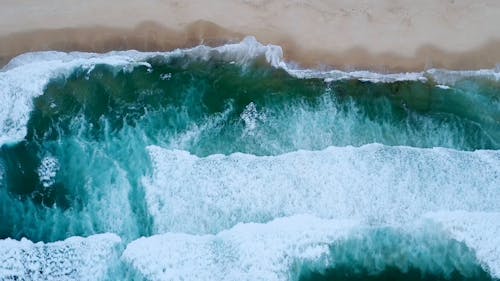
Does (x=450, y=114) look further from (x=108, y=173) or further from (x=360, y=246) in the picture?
(x=108, y=173)

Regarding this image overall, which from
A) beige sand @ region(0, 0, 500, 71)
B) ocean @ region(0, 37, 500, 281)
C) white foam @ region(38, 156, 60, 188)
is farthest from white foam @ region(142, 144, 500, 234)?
beige sand @ region(0, 0, 500, 71)

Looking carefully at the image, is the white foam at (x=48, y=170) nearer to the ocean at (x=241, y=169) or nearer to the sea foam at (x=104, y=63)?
the ocean at (x=241, y=169)

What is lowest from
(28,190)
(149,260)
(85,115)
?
(149,260)

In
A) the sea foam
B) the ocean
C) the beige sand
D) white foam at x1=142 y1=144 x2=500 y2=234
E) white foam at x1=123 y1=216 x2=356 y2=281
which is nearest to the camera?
white foam at x1=123 y1=216 x2=356 y2=281

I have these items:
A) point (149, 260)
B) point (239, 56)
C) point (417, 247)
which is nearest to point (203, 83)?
point (239, 56)

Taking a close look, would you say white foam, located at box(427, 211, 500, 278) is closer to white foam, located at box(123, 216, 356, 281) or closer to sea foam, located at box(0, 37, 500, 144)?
white foam, located at box(123, 216, 356, 281)

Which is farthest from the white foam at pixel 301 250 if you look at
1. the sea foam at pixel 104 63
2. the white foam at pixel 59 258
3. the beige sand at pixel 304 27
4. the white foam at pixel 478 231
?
the beige sand at pixel 304 27

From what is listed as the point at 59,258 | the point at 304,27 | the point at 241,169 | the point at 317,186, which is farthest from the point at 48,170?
the point at 304,27
